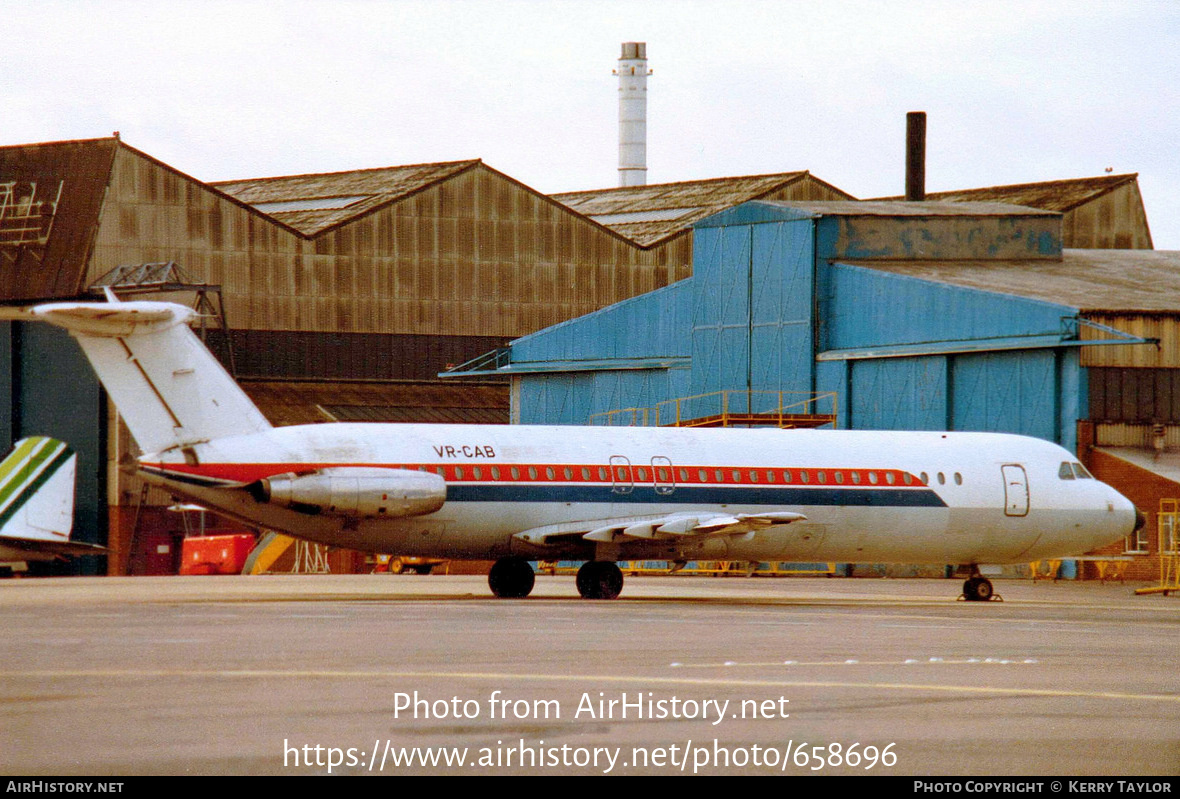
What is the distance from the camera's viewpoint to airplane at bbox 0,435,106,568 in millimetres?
44125

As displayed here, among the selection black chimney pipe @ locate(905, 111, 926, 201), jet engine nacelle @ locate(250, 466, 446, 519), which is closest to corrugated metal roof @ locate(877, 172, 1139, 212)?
black chimney pipe @ locate(905, 111, 926, 201)

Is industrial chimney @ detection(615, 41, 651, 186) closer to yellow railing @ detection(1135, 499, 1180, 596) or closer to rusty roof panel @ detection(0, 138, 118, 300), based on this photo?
rusty roof panel @ detection(0, 138, 118, 300)

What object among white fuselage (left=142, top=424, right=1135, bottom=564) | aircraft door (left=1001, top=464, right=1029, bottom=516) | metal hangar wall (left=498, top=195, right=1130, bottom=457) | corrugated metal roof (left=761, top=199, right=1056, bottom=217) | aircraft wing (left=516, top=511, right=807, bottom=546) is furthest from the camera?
corrugated metal roof (left=761, top=199, right=1056, bottom=217)

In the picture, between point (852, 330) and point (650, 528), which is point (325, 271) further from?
point (650, 528)

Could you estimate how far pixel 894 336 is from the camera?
54469 millimetres

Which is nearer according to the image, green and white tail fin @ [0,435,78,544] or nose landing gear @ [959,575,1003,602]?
nose landing gear @ [959,575,1003,602]

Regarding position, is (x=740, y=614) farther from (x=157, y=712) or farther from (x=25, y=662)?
(x=157, y=712)

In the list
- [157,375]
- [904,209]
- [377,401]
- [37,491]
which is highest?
[904,209]

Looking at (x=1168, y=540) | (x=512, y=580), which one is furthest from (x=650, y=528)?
(x=1168, y=540)

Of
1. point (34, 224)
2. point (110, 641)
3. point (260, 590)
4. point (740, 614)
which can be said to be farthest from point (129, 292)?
point (110, 641)

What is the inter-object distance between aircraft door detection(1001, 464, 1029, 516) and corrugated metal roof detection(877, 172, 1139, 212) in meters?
39.3

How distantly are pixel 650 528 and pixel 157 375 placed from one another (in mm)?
9937

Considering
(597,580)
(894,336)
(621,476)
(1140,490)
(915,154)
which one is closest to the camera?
(621,476)

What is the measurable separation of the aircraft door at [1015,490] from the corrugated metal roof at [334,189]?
40527mm
